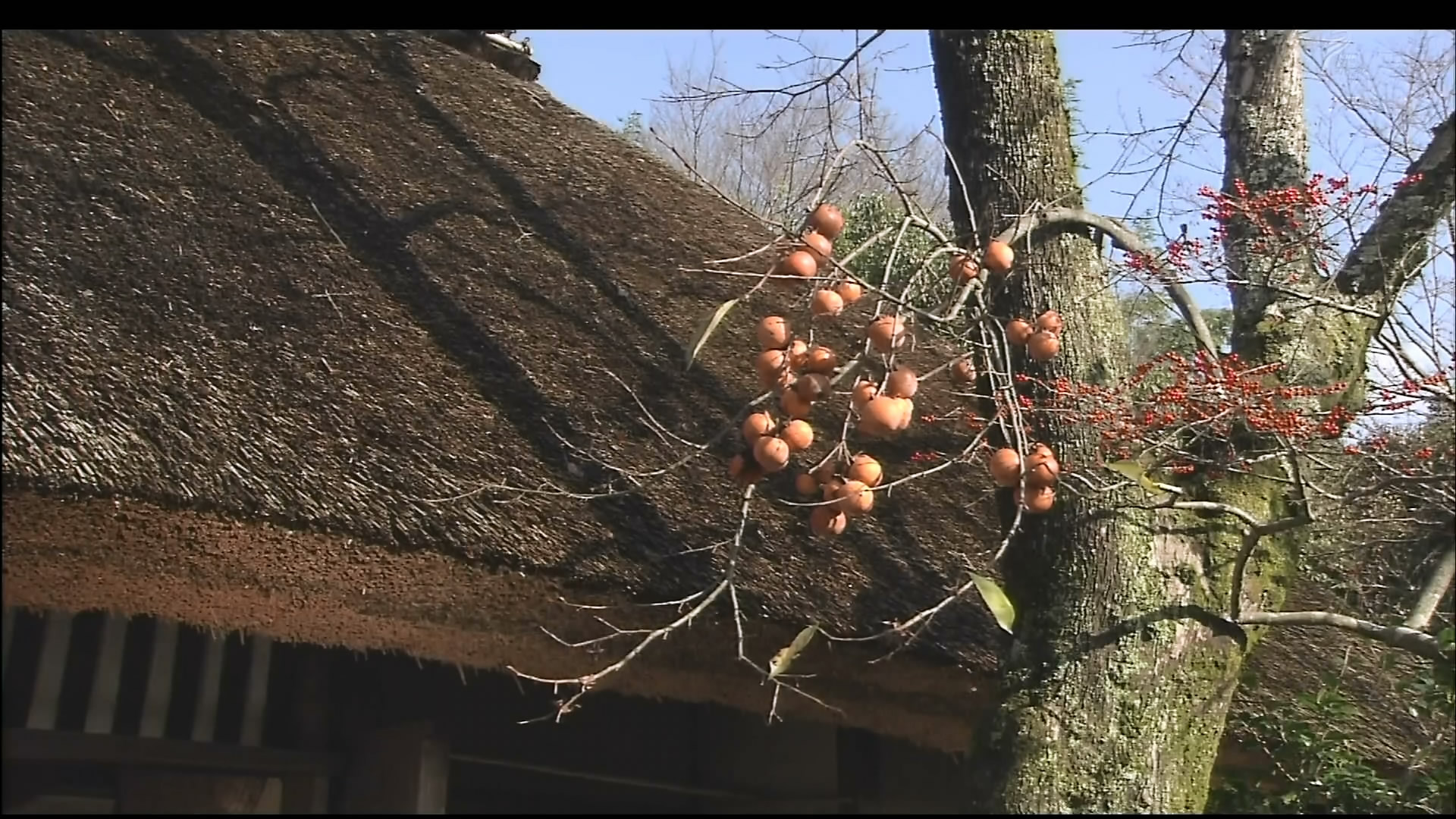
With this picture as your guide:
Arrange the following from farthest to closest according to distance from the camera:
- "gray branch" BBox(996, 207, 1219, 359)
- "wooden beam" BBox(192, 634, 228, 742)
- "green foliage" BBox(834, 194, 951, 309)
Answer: "green foliage" BBox(834, 194, 951, 309) < "wooden beam" BBox(192, 634, 228, 742) < "gray branch" BBox(996, 207, 1219, 359)

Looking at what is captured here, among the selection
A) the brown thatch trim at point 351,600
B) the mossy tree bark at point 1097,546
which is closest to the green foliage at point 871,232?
the mossy tree bark at point 1097,546

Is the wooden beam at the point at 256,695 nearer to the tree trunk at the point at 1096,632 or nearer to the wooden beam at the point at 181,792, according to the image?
the wooden beam at the point at 181,792

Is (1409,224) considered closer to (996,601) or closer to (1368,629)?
(1368,629)

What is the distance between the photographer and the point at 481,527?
185cm

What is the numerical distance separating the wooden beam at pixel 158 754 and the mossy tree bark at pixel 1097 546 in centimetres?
134

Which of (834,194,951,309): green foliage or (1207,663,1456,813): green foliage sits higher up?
(834,194,951,309): green foliage

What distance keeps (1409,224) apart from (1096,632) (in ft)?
3.08

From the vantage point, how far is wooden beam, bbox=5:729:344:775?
2.10 meters

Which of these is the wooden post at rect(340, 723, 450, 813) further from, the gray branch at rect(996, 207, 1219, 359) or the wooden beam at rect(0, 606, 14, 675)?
the gray branch at rect(996, 207, 1219, 359)

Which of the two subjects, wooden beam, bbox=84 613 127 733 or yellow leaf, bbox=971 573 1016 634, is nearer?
yellow leaf, bbox=971 573 1016 634

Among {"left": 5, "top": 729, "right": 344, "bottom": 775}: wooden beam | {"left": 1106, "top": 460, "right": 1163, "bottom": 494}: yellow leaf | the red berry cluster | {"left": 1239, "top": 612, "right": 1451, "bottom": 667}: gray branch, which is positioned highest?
the red berry cluster

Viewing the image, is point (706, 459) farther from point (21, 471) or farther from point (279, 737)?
point (21, 471)

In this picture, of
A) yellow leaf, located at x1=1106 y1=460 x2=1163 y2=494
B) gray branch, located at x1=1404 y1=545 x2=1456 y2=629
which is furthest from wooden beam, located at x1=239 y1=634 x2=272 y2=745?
gray branch, located at x1=1404 y1=545 x2=1456 y2=629

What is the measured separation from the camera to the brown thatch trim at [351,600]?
1.59m
